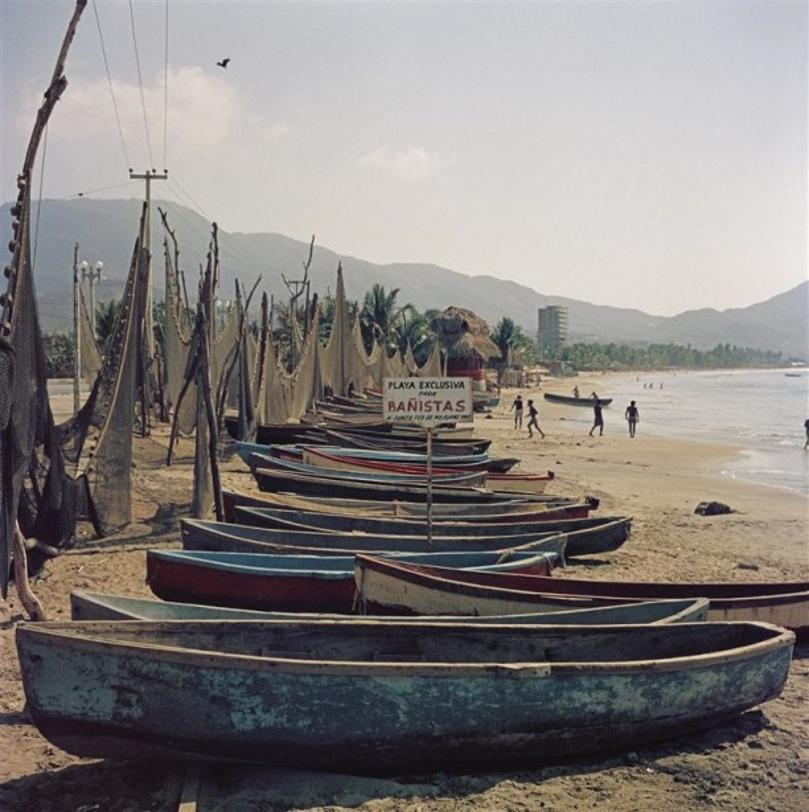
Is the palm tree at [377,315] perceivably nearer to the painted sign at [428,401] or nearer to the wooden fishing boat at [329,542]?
the wooden fishing boat at [329,542]

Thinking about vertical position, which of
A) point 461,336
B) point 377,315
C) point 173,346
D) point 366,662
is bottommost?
point 366,662

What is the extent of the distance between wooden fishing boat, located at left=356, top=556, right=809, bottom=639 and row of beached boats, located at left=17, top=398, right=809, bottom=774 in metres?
0.02

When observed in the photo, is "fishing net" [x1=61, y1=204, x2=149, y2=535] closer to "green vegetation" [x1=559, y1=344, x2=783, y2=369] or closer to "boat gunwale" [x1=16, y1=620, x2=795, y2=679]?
"boat gunwale" [x1=16, y1=620, x2=795, y2=679]

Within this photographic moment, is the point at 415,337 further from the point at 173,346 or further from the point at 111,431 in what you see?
the point at 111,431

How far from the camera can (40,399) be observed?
7.91 m

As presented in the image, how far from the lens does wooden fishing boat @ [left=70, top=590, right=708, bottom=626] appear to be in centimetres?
611

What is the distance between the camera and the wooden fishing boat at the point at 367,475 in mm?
14281

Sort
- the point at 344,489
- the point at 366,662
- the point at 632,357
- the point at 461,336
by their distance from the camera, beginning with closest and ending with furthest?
the point at 366,662
the point at 344,489
the point at 461,336
the point at 632,357

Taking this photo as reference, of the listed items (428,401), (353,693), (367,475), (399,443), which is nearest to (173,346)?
(399,443)

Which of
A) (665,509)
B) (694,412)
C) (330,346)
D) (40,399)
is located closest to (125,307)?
(40,399)

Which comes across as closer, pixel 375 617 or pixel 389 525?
pixel 375 617

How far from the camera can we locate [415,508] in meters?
12.5

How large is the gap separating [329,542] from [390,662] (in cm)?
412

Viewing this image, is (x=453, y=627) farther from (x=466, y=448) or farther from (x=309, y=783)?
(x=466, y=448)
